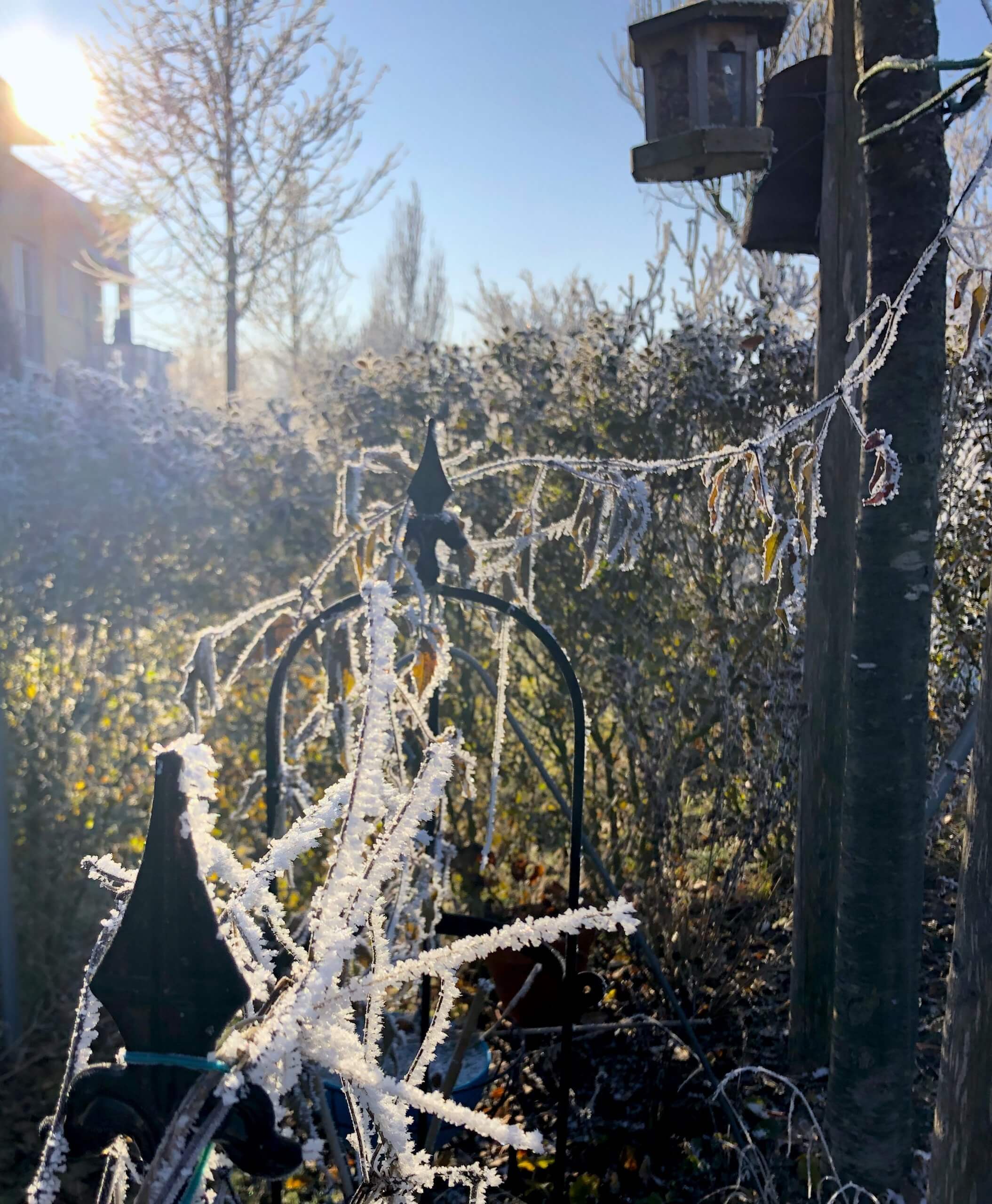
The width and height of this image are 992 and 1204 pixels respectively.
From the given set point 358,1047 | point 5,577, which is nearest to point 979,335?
point 358,1047

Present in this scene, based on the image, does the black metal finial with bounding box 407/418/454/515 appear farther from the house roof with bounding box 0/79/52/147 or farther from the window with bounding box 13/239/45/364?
the window with bounding box 13/239/45/364

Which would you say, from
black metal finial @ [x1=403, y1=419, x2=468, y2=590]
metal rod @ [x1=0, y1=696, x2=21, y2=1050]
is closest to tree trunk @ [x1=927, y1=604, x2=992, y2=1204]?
black metal finial @ [x1=403, y1=419, x2=468, y2=590]

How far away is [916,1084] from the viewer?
2939 mm

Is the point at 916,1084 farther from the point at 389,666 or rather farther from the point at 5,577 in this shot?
the point at 5,577

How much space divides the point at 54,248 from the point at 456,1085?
2093cm

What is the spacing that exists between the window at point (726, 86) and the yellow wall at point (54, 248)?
1663 cm

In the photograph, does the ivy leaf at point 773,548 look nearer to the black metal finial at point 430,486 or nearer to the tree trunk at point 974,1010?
the tree trunk at point 974,1010

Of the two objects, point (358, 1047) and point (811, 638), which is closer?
point (358, 1047)

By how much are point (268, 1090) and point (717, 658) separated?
3268 millimetres

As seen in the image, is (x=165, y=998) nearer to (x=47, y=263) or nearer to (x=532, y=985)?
(x=532, y=985)

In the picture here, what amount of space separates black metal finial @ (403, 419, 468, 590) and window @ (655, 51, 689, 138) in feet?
5.74

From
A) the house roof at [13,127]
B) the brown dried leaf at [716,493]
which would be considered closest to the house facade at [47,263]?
the house roof at [13,127]

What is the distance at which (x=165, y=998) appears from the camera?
2.39ft

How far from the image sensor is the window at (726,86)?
299cm
